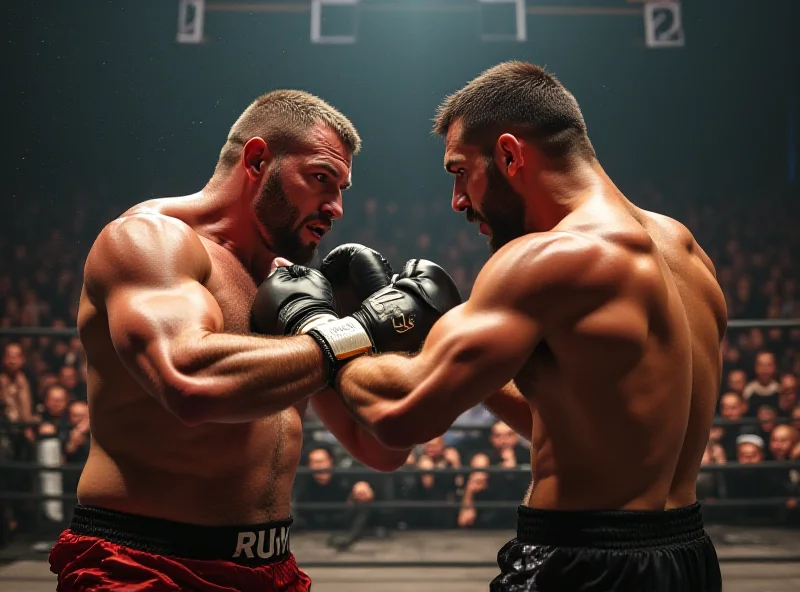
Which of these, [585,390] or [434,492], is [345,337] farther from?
[434,492]

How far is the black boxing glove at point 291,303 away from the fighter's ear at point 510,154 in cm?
46

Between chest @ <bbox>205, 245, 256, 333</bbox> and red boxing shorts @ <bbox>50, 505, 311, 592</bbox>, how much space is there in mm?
434

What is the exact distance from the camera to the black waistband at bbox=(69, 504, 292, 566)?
1736mm

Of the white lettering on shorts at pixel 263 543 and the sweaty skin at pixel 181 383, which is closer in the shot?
the sweaty skin at pixel 181 383

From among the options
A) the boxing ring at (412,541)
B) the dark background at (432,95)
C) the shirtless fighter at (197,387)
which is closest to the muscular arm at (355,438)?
the shirtless fighter at (197,387)

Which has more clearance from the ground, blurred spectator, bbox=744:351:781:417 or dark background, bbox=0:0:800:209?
dark background, bbox=0:0:800:209

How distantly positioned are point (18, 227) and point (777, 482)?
245 inches

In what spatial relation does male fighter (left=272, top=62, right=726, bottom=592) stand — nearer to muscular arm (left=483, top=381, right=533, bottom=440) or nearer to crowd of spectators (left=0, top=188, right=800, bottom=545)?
muscular arm (left=483, top=381, right=533, bottom=440)

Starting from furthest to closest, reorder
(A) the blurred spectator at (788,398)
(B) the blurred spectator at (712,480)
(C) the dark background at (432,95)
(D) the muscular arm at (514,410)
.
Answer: (C) the dark background at (432,95)
(A) the blurred spectator at (788,398)
(B) the blurred spectator at (712,480)
(D) the muscular arm at (514,410)

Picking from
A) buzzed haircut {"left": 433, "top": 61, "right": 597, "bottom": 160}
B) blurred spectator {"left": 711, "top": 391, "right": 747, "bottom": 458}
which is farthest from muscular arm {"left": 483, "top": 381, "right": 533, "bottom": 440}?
blurred spectator {"left": 711, "top": 391, "right": 747, "bottom": 458}

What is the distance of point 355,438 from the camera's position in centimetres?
222

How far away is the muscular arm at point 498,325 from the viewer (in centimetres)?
149

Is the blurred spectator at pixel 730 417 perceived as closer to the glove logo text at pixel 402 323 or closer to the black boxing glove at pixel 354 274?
the black boxing glove at pixel 354 274

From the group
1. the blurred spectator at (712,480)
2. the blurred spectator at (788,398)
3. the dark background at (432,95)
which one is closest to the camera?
the blurred spectator at (712,480)
